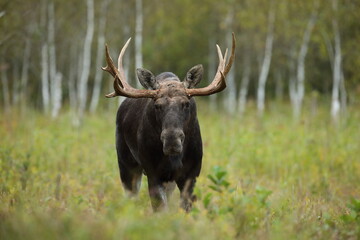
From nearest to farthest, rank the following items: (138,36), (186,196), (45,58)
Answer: (186,196), (138,36), (45,58)

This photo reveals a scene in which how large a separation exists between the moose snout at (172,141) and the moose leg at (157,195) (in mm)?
786

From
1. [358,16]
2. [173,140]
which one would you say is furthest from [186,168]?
[358,16]

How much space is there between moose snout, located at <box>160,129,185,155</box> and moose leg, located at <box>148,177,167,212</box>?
786 mm

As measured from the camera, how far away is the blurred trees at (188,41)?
21.8m

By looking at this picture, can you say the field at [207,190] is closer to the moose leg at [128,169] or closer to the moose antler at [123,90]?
the moose leg at [128,169]

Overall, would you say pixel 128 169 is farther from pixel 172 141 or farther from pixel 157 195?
pixel 172 141

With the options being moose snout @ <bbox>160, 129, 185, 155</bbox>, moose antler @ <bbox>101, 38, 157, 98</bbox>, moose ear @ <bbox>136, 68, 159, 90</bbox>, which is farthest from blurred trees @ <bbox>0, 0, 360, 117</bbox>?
moose snout @ <bbox>160, 129, 185, 155</bbox>

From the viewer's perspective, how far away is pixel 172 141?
522 centimetres

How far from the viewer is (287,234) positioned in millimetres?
4168

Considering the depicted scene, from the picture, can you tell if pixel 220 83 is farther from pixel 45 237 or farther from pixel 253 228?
pixel 45 237

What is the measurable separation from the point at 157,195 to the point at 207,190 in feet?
7.49

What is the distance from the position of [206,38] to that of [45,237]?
32347mm

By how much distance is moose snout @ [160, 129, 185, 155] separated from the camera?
17.1ft

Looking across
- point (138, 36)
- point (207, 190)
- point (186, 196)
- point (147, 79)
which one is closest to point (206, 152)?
point (207, 190)
